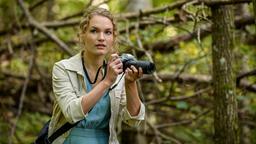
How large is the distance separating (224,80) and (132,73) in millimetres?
1329

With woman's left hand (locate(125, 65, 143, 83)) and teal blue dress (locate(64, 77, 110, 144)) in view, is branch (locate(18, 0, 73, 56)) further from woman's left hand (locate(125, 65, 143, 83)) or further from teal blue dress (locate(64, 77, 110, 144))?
woman's left hand (locate(125, 65, 143, 83))

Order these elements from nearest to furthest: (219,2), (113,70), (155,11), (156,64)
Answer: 1. (113,70)
2. (219,2)
3. (155,11)
4. (156,64)

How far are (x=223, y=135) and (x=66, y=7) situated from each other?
7.49 meters

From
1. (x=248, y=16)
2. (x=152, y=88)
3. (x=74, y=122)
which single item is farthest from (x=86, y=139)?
(x=152, y=88)

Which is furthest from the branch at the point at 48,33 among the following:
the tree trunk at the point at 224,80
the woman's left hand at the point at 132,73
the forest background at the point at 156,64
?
the woman's left hand at the point at 132,73

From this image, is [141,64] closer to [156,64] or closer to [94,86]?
[94,86]

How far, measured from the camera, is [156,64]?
21.5 feet

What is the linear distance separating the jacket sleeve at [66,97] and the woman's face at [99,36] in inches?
8.6

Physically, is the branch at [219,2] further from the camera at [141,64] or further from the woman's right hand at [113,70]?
the woman's right hand at [113,70]

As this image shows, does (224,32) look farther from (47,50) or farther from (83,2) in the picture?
(83,2)

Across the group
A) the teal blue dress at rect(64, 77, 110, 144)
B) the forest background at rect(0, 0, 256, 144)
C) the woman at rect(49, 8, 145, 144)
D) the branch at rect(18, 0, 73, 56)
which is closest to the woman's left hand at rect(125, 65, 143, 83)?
the woman at rect(49, 8, 145, 144)

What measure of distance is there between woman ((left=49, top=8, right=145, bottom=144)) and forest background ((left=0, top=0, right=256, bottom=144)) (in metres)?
1.67

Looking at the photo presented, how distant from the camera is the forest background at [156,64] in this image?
559 centimetres

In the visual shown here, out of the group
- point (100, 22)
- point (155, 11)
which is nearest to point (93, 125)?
point (100, 22)
